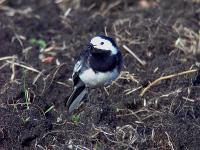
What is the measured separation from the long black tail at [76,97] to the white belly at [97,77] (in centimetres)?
20

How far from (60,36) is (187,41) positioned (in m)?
1.60

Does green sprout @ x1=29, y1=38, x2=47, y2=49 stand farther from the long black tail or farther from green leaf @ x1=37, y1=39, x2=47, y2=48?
the long black tail

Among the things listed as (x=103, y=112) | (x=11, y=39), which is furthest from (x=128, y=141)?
(x=11, y=39)

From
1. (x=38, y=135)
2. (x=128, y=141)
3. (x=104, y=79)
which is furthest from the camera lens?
(x=104, y=79)

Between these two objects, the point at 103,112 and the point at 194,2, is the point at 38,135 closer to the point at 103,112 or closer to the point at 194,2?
the point at 103,112

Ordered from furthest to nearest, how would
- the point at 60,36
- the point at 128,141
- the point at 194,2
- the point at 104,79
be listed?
the point at 194,2 → the point at 60,36 → the point at 104,79 → the point at 128,141

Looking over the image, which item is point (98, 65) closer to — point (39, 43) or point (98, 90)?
point (98, 90)

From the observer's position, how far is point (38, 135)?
5.56 meters

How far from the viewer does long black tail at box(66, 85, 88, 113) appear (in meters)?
6.32

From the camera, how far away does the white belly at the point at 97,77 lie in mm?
6137

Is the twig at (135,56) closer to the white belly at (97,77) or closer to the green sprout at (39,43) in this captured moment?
the white belly at (97,77)

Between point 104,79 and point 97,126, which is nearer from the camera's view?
point 97,126

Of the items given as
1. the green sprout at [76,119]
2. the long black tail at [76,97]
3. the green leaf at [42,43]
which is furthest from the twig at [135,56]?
the green sprout at [76,119]

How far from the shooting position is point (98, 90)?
662 cm
